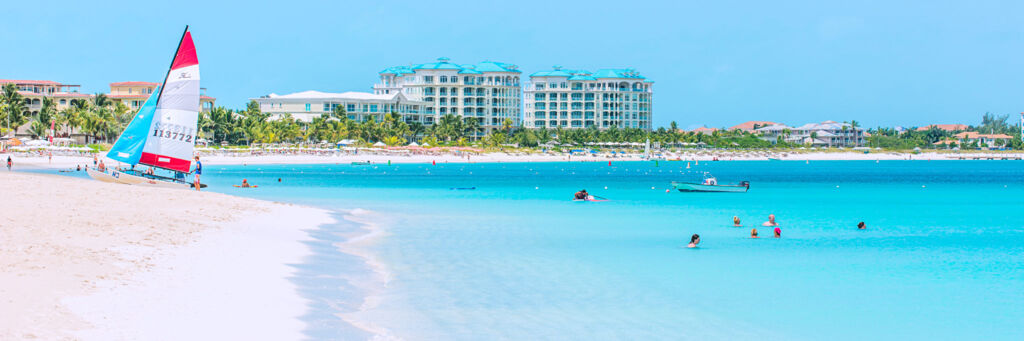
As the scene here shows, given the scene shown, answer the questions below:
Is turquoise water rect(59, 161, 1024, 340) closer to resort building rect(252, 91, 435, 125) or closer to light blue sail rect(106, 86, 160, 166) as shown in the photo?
light blue sail rect(106, 86, 160, 166)

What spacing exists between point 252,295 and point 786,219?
99.1 feet

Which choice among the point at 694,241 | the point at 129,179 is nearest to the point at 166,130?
the point at 129,179

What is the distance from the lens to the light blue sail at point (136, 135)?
41281mm

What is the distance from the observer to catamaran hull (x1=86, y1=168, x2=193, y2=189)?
4228 cm

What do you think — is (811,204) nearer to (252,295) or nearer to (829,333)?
(829,333)

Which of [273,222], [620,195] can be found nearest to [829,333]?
[273,222]

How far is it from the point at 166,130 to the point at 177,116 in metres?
0.76

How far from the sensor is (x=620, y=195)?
196 ft

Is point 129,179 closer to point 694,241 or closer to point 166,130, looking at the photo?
point 166,130

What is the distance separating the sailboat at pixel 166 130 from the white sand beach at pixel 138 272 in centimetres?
1230

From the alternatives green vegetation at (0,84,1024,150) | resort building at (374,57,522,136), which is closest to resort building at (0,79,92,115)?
green vegetation at (0,84,1024,150)

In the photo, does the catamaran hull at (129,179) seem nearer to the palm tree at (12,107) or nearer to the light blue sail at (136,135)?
the light blue sail at (136,135)

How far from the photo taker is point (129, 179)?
140 feet

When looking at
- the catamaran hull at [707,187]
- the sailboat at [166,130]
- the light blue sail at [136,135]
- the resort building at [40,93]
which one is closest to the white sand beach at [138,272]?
the sailboat at [166,130]
